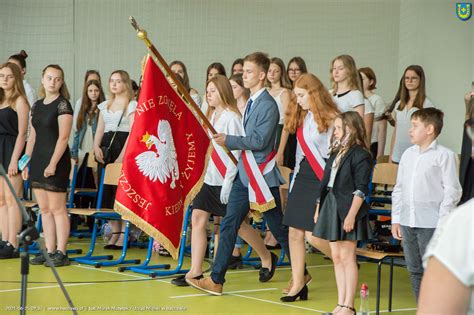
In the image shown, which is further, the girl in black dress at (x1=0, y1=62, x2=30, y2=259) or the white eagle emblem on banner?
the girl in black dress at (x1=0, y1=62, x2=30, y2=259)

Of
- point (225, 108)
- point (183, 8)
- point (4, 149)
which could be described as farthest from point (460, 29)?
point (4, 149)

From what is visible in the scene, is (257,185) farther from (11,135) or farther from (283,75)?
(11,135)

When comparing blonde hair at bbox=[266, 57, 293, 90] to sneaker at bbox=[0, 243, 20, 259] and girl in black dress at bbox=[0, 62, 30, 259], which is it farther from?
sneaker at bbox=[0, 243, 20, 259]

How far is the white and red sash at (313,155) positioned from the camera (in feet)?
18.4

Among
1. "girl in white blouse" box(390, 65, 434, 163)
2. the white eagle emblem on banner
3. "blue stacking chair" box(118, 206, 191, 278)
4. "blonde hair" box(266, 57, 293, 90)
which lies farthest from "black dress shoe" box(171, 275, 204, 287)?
"blonde hair" box(266, 57, 293, 90)

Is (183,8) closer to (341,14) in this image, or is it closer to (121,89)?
(341,14)

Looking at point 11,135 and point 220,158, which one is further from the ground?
point 11,135

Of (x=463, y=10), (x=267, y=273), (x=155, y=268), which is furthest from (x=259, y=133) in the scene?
(x=463, y=10)

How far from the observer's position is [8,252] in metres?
7.70

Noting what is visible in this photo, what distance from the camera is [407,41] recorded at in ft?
A: 34.6

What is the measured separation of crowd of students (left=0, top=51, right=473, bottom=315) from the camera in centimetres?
507

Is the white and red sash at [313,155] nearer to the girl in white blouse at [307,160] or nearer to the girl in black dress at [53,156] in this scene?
the girl in white blouse at [307,160]

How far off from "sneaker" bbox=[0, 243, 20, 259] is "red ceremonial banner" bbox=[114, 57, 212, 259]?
206cm

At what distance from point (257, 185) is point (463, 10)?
5.00m
